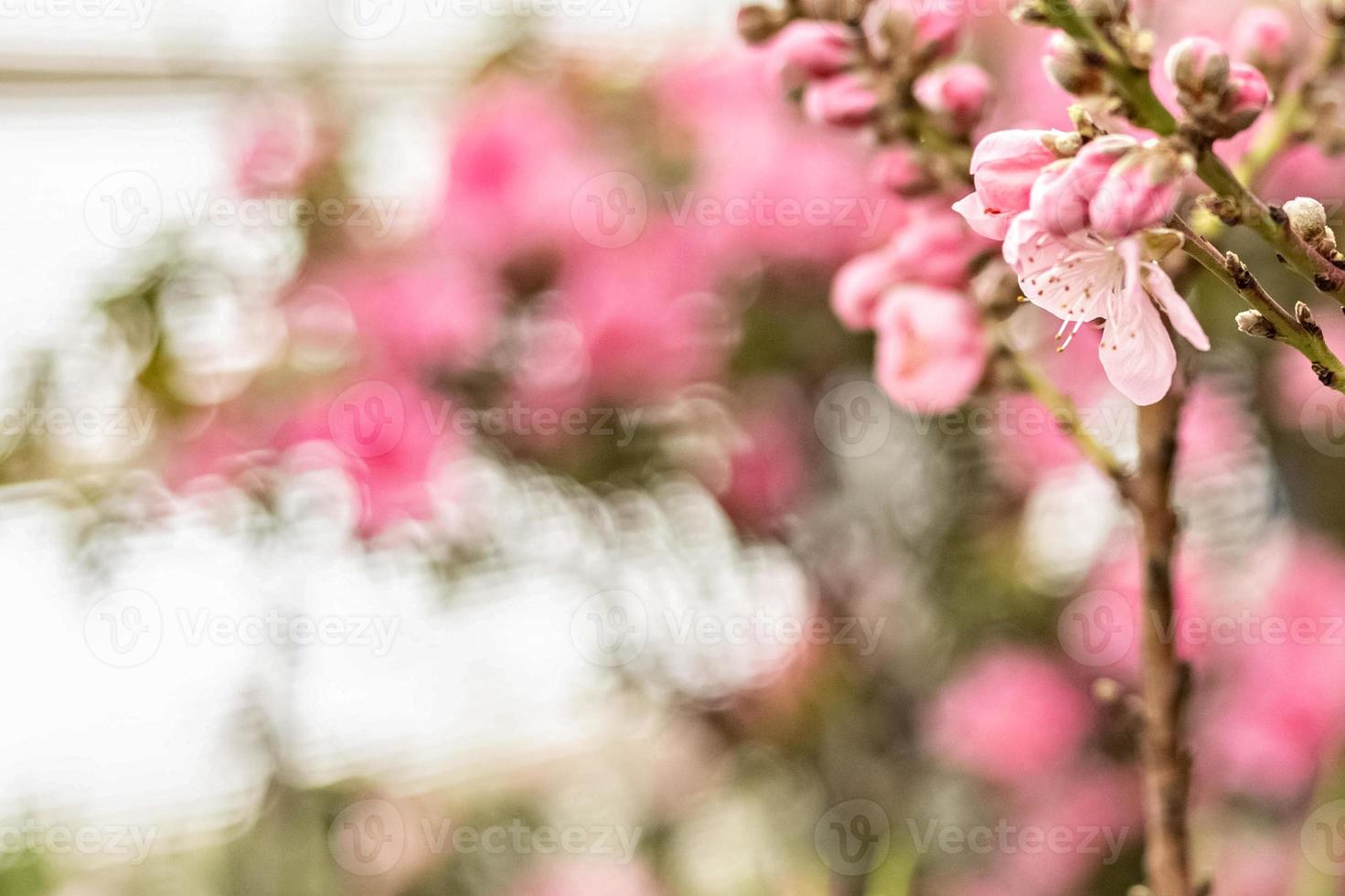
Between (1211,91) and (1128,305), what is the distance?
0.05 metres

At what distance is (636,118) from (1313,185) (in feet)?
1.77

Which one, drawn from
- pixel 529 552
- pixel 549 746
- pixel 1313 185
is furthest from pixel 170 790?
pixel 1313 185

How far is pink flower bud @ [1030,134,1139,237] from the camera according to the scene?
0.22m

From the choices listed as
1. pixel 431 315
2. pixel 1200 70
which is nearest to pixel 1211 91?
pixel 1200 70

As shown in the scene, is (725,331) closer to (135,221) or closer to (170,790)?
(135,221)

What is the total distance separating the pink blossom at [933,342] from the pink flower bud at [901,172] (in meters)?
0.04

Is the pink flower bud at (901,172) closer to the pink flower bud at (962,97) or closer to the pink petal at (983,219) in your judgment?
the pink flower bud at (962,97)

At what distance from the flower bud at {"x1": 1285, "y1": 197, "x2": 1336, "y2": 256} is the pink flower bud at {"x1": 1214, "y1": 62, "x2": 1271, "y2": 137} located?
0.07 feet

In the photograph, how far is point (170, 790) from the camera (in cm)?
122

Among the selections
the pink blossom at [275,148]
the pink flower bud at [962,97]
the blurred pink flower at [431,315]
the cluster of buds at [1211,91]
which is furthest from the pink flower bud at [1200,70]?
the pink blossom at [275,148]

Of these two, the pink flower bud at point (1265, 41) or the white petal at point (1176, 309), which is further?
the pink flower bud at point (1265, 41)

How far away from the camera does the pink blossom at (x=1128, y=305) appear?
0.76ft

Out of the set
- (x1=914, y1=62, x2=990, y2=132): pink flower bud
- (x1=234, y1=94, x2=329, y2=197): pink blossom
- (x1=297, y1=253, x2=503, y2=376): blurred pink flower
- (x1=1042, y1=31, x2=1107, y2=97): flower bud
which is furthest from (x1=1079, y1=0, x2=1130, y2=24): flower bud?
(x1=234, y1=94, x2=329, y2=197): pink blossom

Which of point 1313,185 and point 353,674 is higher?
point 1313,185
